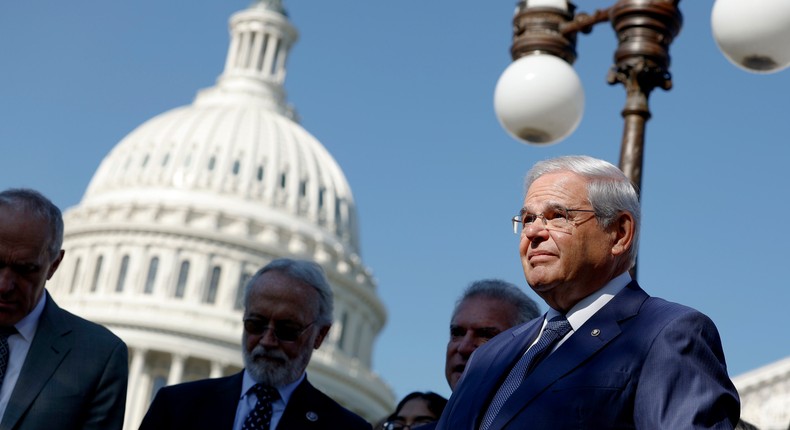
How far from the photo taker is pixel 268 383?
5.95 meters

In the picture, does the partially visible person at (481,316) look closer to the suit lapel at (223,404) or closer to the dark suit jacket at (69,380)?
the suit lapel at (223,404)

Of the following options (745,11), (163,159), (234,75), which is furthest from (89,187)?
(745,11)

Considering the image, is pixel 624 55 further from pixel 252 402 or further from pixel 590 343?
pixel 590 343

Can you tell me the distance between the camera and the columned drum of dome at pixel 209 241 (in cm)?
7281

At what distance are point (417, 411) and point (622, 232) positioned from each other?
2304 millimetres

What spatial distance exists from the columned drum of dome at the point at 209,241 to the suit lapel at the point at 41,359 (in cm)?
6418

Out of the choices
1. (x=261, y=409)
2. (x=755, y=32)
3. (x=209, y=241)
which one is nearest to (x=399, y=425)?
(x=261, y=409)

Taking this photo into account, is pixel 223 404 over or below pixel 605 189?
below

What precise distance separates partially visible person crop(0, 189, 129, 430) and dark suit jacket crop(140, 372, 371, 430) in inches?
15.6

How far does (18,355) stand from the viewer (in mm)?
5566

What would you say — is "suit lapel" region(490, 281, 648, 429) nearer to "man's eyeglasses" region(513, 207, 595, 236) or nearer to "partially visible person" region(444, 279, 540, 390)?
"man's eyeglasses" region(513, 207, 595, 236)

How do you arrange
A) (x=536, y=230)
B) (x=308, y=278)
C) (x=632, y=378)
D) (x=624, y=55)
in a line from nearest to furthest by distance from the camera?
(x=632, y=378), (x=536, y=230), (x=308, y=278), (x=624, y=55)

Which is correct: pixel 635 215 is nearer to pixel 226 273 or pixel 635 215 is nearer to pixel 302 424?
pixel 302 424

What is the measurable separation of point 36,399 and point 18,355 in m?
0.24
